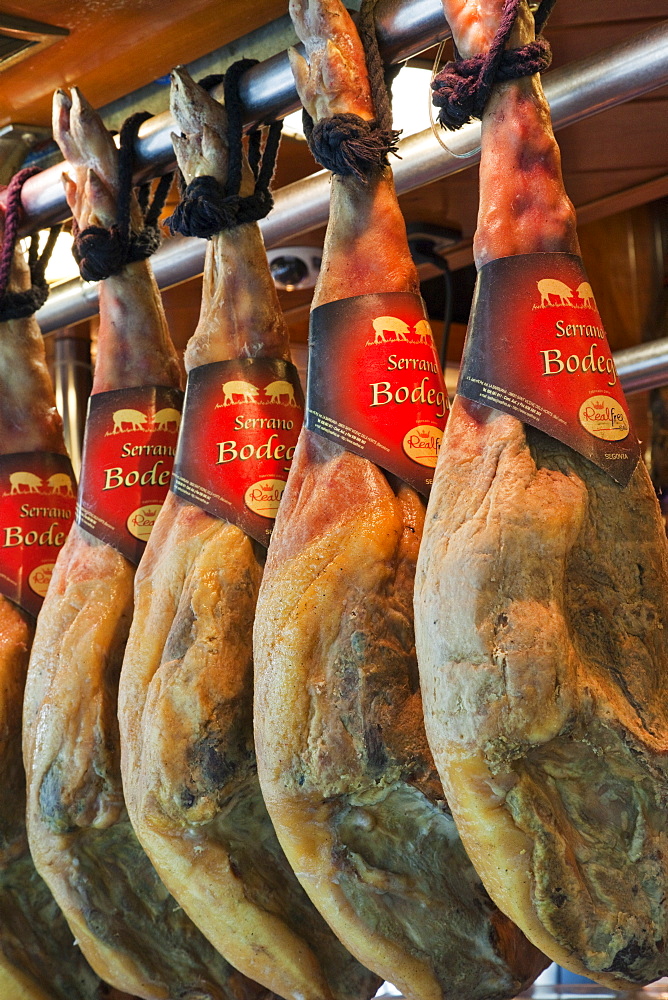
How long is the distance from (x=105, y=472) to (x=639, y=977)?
105cm

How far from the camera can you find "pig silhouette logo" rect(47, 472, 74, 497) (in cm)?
213

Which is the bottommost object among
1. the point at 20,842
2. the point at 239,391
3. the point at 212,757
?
the point at 20,842

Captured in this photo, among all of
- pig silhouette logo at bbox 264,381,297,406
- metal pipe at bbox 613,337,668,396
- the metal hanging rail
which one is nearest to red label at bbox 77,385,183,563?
pig silhouette logo at bbox 264,381,297,406

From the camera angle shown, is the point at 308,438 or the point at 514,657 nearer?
the point at 514,657

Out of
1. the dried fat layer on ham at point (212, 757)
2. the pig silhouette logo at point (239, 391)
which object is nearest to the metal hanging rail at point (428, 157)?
the dried fat layer on ham at point (212, 757)

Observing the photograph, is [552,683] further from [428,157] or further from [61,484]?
[61,484]

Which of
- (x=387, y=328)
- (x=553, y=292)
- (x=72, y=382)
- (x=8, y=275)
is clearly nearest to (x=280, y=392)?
(x=387, y=328)

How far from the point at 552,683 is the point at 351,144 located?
29.0 inches

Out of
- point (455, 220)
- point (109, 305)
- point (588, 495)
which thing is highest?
point (455, 220)

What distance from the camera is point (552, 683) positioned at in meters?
1.27

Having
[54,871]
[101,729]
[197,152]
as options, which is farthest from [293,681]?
[197,152]

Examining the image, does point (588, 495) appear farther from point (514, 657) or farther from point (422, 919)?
point (422, 919)

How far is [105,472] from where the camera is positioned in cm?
192

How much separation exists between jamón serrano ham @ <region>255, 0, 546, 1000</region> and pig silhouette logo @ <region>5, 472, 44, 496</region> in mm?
692
